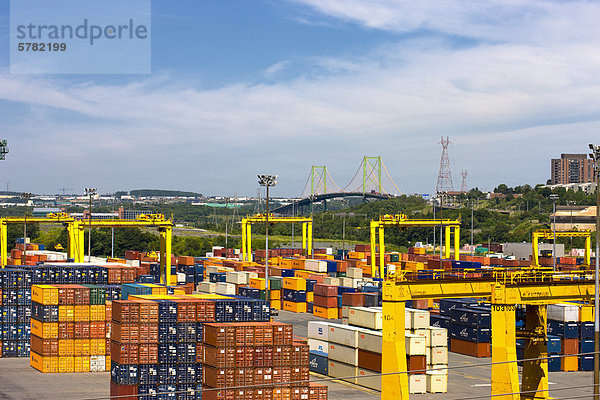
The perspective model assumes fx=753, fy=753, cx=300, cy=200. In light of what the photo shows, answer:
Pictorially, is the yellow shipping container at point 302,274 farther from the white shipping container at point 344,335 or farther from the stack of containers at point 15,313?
the white shipping container at point 344,335

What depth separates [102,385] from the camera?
4434 cm

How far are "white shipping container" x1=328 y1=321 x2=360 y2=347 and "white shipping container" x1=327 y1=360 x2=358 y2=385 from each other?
1.32 m

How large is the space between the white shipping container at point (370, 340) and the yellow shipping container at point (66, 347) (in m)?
18.8

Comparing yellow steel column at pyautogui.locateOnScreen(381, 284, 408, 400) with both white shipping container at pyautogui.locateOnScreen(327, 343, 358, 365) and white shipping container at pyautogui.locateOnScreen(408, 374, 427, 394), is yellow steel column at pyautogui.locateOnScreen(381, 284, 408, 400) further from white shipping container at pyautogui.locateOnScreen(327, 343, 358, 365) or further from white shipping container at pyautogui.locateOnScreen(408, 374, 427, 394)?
white shipping container at pyautogui.locateOnScreen(327, 343, 358, 365)

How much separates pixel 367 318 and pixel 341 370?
3.60 meters

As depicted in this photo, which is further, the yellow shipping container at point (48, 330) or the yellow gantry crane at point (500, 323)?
the yellow shipping container at point (48, 330)

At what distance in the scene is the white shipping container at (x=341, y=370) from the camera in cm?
4547

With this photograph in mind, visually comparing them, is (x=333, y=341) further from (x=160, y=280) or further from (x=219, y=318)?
(x=160, y=280)

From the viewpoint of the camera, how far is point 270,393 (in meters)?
34.7

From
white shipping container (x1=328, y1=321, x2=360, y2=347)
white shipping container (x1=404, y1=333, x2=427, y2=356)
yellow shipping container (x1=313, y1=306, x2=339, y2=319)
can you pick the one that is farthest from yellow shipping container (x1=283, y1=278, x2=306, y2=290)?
white shipping container (x1=404, y1=333, x2=427, y2=356)

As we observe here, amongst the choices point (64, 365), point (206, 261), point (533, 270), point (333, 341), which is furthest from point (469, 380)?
point (206, 261)

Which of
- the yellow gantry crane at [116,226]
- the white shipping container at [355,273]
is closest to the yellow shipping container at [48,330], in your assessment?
the yellow gantry crane at [116,226]

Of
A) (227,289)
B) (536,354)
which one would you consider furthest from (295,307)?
(536,354)

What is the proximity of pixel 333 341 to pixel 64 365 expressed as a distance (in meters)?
17.6
